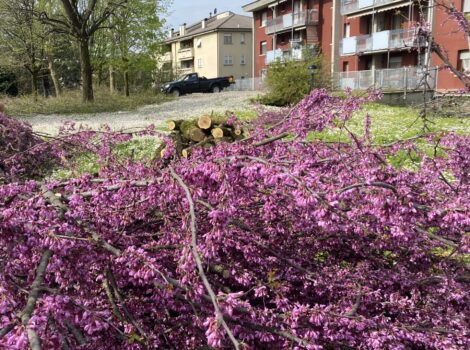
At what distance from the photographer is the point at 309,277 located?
2.22m

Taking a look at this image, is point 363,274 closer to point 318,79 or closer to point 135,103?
point 318,79

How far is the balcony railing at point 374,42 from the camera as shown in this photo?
33.6 meters

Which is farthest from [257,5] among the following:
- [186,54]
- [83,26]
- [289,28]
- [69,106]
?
[69,106]

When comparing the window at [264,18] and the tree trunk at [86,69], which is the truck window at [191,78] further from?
the tree trunk at [86,69]

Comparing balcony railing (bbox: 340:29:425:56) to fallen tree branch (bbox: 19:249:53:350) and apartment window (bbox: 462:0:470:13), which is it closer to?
apartment window (bbox: 462:0:470:13)

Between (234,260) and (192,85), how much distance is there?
41.0 m

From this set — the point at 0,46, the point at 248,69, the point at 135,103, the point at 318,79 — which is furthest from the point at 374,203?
the point at 248,69

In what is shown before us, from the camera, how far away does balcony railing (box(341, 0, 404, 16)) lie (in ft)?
114

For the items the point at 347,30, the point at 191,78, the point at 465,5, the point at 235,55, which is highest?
the point at 235,55

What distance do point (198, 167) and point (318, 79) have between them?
23.9 m

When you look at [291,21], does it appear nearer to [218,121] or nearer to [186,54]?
[186,54]

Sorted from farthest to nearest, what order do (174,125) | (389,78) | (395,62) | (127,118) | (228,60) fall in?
(228,60) → (395,62) → (389,78) → (127,118) → (174,125)

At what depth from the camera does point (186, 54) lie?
72.2 meters

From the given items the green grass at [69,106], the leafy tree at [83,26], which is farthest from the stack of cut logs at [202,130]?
the leafy tree at [83,26]
